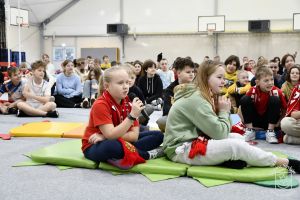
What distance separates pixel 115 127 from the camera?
279 centimetres

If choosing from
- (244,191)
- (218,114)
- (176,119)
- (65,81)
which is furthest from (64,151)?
(65,81)

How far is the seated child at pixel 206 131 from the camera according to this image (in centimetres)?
272

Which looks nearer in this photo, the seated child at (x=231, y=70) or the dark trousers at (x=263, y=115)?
the dark trousers at (x=263, y=115)

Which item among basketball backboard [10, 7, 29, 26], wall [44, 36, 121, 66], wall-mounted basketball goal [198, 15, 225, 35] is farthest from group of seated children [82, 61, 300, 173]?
wall [44, 36, 121, 66]

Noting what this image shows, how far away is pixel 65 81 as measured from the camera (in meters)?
7.42

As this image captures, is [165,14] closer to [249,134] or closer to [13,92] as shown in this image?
[13,92]

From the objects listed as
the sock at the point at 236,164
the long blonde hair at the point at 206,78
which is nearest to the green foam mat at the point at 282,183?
the sock at the point at 236,164

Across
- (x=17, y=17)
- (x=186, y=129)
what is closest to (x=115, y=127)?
(x=186, y=129)

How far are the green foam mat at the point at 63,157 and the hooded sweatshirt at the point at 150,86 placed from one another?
3696 mm

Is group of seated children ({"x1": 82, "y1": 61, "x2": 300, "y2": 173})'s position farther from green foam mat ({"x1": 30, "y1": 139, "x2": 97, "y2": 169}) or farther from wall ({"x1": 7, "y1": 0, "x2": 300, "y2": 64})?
wall ({"x1": 7, "y1": 0, "x2": 300, "y2": 64})

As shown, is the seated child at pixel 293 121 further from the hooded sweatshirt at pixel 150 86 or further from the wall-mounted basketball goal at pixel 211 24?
the wall-mounted basketball goal at pixel 211 24

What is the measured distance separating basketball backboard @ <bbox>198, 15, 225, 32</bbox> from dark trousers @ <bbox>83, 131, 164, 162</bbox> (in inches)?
399

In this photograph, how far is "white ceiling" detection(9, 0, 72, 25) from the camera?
13.9 meters

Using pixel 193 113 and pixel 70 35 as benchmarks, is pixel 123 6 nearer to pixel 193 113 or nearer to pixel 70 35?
pixel 70 35
